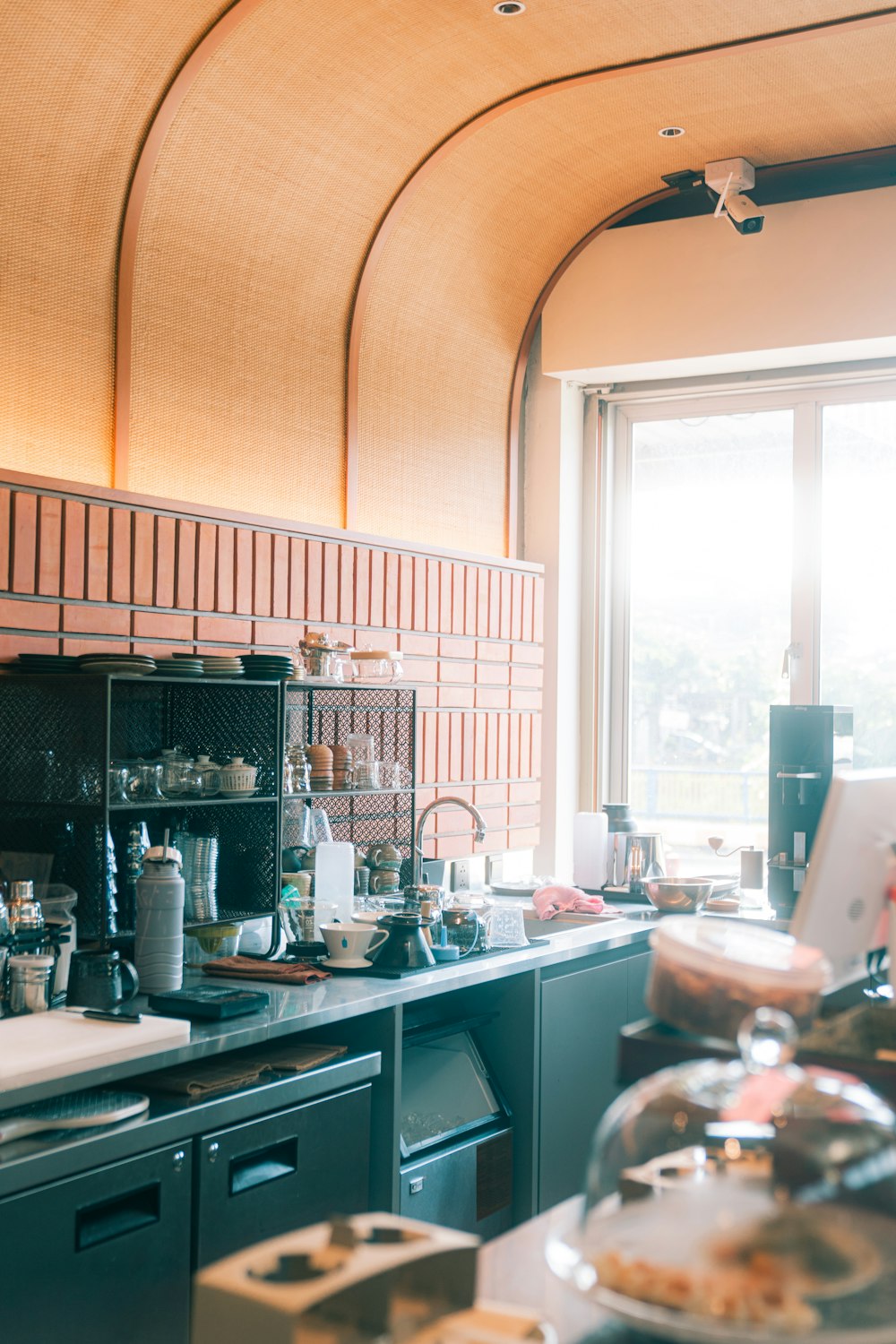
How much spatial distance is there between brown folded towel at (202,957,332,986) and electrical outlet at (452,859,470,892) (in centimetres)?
170

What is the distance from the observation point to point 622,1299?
1.28 meters

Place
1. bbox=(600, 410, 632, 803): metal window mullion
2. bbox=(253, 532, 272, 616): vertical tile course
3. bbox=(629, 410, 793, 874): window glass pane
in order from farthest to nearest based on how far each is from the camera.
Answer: bbox=(600, 410, 632, 803): metal window mullion, bbox=(629, 410, 793, 874): window glass pane, bbox=(253, 532, 272, 616): vertical tile course

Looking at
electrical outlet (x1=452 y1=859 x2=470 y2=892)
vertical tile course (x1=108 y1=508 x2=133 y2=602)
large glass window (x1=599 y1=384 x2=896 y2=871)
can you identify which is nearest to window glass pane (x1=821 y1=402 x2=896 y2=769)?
large glass window (x1=599 y1=384 x2=896 y2=871)

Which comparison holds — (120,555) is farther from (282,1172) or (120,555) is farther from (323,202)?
(282,1172)

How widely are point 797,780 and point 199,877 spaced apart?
7.44 ft

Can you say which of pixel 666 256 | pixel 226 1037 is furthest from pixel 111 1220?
pixel 666 256

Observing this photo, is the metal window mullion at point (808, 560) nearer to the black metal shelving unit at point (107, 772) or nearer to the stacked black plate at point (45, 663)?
the black metal shelving unit at point (107, 772)

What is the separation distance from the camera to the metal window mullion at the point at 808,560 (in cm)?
538

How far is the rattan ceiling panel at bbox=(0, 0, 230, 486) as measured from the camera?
3377 millimetres

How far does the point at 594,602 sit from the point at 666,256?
1421 millimetres

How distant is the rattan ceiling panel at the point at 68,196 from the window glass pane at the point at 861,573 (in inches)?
115

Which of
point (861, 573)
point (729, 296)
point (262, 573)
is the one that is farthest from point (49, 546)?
point (861, 573)

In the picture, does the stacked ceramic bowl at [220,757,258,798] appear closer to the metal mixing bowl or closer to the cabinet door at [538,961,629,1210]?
the cabinet door at [538,961,629,1210]

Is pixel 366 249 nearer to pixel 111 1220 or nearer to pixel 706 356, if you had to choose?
pixel 706 356
